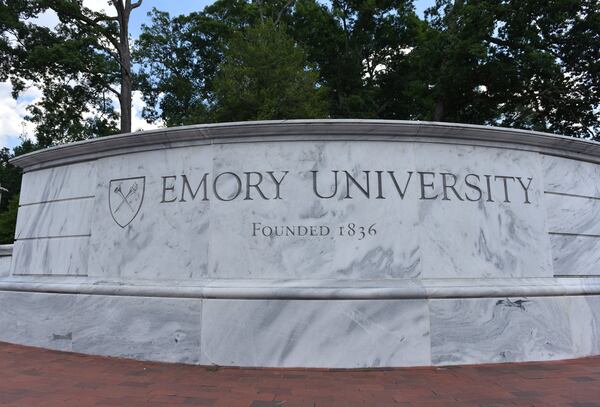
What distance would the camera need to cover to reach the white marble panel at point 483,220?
5293mm

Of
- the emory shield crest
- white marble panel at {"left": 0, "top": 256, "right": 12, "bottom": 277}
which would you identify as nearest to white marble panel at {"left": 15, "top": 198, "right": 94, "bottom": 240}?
the emory shield crest

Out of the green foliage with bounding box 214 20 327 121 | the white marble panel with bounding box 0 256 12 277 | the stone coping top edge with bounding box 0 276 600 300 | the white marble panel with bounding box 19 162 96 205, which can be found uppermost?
the green foliage with bounding box 214 20 327 121

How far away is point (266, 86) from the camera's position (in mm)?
16750

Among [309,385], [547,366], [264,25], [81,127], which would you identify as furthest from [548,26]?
[81,127]

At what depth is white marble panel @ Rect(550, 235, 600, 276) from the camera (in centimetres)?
565

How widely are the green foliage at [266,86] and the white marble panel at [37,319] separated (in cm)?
1069

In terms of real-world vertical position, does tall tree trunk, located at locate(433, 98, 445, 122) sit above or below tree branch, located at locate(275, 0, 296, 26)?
below

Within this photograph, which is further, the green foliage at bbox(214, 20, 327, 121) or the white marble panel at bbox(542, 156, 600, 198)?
the green foliage at bbox(214, 20, 327, 121)

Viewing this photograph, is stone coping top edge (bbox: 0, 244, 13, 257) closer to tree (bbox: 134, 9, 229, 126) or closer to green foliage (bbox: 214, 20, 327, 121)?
green foliage (bbox: 214, 20, 327, 121)

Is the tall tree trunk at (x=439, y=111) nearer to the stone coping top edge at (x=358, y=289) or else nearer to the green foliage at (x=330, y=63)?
the green foliage at (x=330, y=63)

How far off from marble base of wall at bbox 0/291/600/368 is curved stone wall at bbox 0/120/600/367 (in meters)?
0.01

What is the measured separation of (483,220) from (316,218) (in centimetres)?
193

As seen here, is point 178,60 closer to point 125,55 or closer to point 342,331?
point 125,55

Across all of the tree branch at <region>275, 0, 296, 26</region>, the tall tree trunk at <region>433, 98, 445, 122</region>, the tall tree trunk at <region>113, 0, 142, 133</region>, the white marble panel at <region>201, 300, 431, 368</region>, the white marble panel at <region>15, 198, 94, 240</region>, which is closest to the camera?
the white marble panel at <region>201, 300, 431, 368</region>
